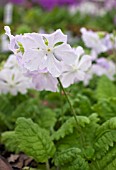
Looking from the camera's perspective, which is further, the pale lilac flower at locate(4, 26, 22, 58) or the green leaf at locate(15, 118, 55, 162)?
the green leaf at locate(15, 118, 55, 162)

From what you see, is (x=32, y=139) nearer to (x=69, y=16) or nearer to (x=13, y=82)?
(x=13, y=82)

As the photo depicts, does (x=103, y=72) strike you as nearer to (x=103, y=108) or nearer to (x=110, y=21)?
(x=103, y=108)

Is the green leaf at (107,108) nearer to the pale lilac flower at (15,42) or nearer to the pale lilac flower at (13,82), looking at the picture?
the pale lilac flower at (13,82)

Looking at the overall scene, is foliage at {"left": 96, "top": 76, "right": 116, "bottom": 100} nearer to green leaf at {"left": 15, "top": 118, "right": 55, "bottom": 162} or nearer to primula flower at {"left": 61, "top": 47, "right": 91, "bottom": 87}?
primula flower at {"left": 61, "top": 47, "right": 91, "bottom": 87}

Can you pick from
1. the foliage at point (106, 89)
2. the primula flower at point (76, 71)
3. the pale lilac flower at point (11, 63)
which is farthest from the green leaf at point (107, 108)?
the pale lilac flower at point (11, 63)

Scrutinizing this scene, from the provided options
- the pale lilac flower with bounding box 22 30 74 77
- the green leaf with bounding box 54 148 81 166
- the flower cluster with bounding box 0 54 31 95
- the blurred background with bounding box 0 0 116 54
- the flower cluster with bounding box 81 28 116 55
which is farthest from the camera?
the blurred background with bounding box 0 0 116 54

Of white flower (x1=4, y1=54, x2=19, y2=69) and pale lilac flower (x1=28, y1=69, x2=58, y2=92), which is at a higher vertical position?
white flower (x1=4, y1=54, x2=19, y2=69)

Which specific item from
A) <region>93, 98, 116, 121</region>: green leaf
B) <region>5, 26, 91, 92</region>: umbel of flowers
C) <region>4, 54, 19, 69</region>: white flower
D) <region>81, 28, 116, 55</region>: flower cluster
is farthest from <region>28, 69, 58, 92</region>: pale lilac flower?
<region>81, 28, 116, 55</region>: flower cluster
